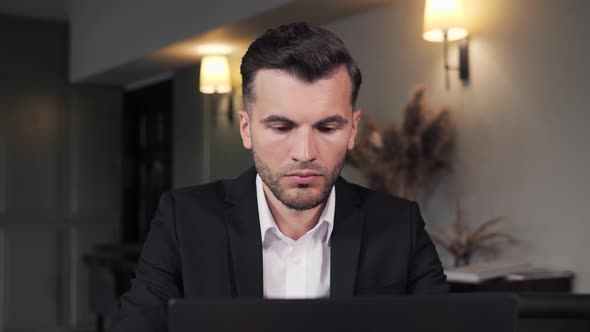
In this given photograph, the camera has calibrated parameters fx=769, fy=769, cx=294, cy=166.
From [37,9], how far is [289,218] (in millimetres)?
5570

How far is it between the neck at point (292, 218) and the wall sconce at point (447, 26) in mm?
2107

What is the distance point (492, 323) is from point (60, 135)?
6421 millimetres

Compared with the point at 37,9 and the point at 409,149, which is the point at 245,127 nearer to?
the point at 409,149

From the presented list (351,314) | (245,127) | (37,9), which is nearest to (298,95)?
(245,127)

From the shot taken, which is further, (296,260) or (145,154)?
(145,154)

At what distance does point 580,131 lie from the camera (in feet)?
10.0

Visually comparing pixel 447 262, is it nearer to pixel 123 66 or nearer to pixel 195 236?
pixel 195 236

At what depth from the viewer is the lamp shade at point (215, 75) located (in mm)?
5117

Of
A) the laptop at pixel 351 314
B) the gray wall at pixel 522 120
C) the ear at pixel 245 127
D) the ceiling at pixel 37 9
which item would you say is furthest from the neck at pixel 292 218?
the ceiling at pixel 37 9

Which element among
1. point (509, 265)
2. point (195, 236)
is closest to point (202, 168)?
point (509, 265)

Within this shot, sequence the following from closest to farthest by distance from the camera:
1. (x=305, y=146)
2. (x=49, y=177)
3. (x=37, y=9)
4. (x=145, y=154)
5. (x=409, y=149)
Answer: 1. (x=305, y=146)
2. (x=409, y=149)
3. (x=37, y=9)
4. (x=49, y=177)
5. (x=145, y=154)

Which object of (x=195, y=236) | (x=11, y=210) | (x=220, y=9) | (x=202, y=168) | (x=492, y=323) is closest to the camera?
(x=492, y=323)

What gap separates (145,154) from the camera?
6906 millimetres

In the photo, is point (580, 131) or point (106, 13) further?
point (106, 13)
